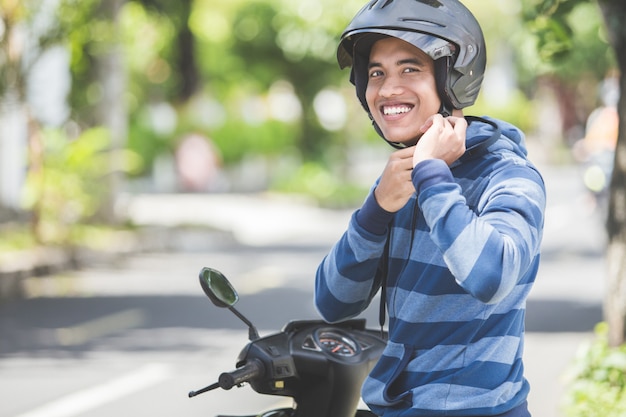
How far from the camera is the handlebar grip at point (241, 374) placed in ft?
8.59

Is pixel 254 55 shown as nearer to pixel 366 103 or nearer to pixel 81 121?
pixel 81 121

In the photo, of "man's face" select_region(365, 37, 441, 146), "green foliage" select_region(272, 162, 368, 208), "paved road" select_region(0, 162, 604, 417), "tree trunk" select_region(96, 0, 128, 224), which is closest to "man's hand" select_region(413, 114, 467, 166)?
"man's face" select_region(365, 37, 441, 146)

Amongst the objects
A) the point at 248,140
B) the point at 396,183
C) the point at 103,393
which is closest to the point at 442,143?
the point at 396,183

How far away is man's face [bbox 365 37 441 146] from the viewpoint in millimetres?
2596

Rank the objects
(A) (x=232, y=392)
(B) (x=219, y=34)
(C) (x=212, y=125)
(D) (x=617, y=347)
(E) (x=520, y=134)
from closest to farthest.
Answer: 1. (E) (x=520, y=134)
2. (D) (x=617, y=347)
3. (A) (x=232, y=392)
4. (C) (x=212, y=125)
5. (B) (x=219, y=34)

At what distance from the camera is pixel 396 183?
2.48 m

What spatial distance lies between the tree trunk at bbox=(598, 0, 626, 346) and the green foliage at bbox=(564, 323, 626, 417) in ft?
0.55

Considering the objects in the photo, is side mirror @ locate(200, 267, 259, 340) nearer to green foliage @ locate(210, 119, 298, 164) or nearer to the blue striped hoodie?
the blue striped hoodie

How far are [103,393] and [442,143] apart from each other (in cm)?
564

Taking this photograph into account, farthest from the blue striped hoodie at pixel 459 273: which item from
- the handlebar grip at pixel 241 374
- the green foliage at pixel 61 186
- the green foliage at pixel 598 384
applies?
the green foliage at pixel 61 186

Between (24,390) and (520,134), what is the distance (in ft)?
18.6

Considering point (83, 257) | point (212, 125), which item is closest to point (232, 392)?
point (83, 257)

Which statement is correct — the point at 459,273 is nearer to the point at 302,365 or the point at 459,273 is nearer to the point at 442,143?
the point at 442,143

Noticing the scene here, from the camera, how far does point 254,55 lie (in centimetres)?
2930
